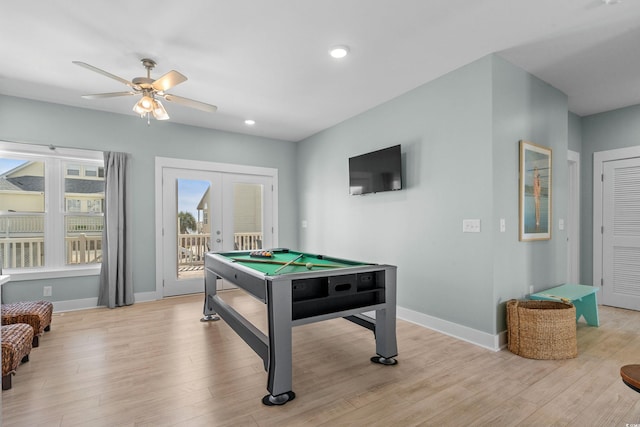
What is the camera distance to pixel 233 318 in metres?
2.96

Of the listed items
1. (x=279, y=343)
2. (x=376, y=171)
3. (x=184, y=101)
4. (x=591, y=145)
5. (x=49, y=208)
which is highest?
(x=184, y=101)

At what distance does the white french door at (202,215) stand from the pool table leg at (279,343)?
11.1ft

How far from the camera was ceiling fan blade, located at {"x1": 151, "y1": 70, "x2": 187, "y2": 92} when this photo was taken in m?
2.65

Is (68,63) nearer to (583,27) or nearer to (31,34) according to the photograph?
(31,34)

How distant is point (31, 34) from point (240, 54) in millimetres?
1632

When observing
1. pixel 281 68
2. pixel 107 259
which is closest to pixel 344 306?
pixel 281 68

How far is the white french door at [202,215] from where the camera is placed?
4.90 meters

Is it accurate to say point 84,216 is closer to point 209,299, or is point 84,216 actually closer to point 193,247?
point 193,247

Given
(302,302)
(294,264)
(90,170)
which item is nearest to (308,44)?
(294,264)

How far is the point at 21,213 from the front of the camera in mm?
4039

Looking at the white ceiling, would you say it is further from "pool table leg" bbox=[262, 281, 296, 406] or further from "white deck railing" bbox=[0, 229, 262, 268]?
"pool table leg" bbox=[262, 281, 296, 406]

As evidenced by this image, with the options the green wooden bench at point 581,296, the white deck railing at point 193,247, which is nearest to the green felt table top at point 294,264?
the green wooden bench at point 581,296

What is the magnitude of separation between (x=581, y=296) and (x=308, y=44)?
3.53 m

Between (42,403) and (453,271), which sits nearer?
(42,403)
